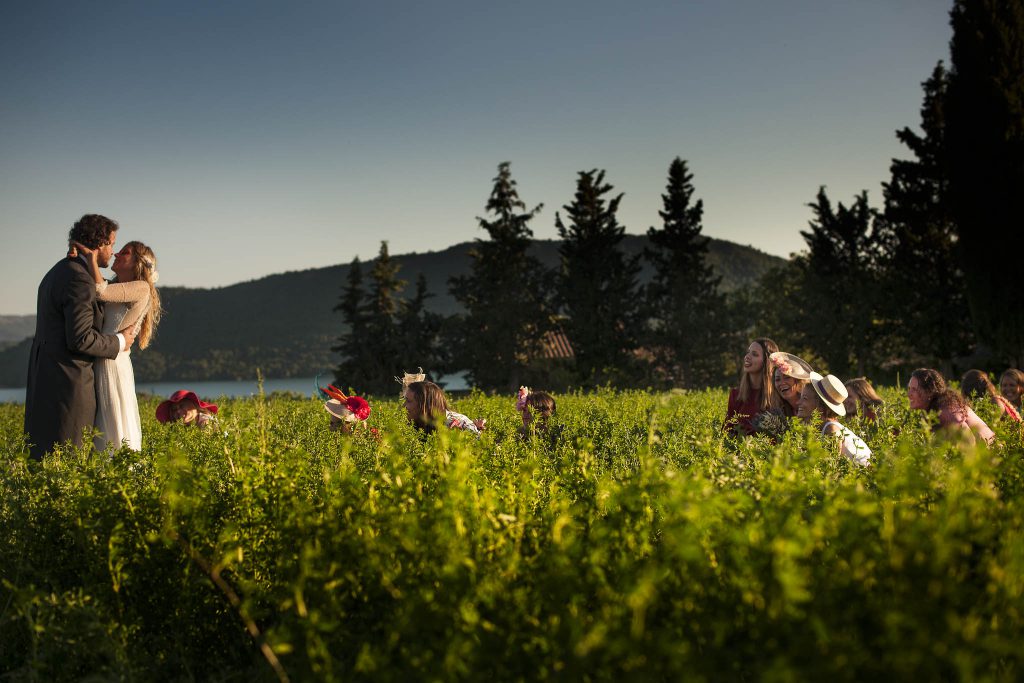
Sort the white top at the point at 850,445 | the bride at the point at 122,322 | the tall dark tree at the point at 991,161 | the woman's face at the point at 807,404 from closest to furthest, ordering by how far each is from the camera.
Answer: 1. the white top at the point at 850,445
2. the bride at the point at 122,322
3. the woman's face at the point at 807,404
4. the tall dark tree at the point at 991,161

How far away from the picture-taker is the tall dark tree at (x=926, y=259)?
35.8 m

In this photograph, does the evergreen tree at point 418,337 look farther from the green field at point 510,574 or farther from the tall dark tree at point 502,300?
the green field at point 510,574

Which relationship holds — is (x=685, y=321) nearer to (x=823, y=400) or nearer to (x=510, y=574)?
(x=823, y=400)

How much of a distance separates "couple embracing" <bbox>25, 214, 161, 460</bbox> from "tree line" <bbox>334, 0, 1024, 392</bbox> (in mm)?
32664

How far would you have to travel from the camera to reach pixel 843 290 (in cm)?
4225

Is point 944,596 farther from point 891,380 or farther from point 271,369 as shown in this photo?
point 271,369

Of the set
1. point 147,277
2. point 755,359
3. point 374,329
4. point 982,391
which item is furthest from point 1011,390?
point 374,329

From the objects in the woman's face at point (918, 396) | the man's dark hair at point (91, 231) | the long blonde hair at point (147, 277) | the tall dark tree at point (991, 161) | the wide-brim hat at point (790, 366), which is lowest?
the woman's face at point (918, 396)

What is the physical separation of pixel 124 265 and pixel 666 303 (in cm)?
3891

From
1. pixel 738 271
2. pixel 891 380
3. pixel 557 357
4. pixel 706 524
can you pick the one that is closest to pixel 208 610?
pixel 706 524

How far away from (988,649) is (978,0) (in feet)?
112

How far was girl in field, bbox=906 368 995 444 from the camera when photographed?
19.3ft

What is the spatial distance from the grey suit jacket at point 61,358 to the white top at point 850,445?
17.9 feet

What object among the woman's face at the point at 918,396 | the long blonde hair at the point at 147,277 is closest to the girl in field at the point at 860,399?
the woman's face at the point at 918,396
